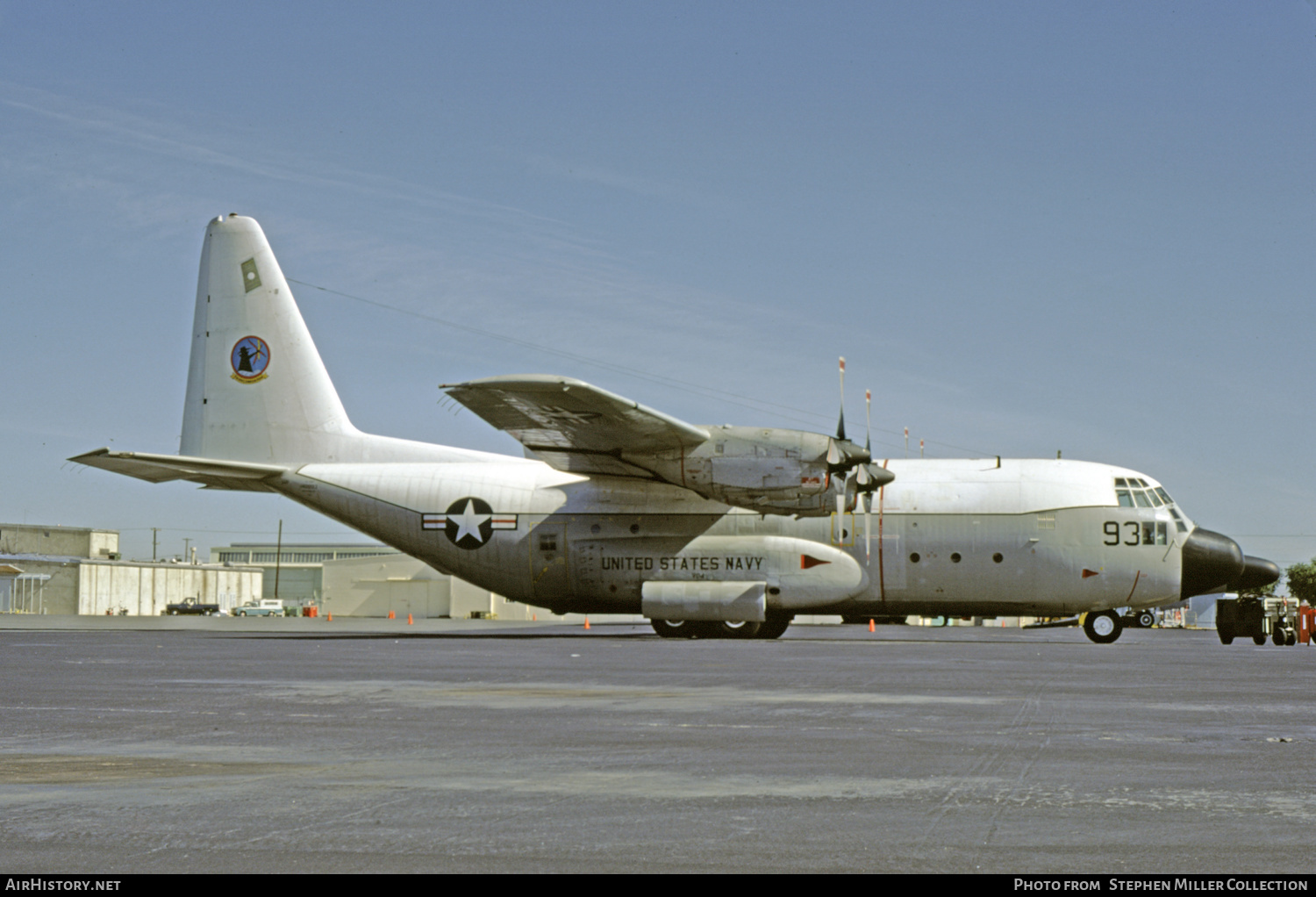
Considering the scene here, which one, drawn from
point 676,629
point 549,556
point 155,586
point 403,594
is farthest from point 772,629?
point 155,586

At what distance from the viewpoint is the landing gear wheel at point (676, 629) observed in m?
33.6

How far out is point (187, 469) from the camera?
1347 inches

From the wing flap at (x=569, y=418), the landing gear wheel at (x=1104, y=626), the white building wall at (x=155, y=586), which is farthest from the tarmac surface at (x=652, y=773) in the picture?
the white building wall at (x=155, y=586)

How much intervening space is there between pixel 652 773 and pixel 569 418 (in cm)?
2160

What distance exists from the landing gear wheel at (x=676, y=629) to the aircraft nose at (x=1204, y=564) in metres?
12.6

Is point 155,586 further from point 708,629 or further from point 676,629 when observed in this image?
point 708,629

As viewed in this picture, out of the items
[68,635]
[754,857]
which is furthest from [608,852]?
[68,635]

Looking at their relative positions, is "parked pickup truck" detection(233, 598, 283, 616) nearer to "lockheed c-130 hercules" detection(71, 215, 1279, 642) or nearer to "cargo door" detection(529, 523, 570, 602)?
"lockheed c-130 hercules" detection(71, 215, 1279, 642)

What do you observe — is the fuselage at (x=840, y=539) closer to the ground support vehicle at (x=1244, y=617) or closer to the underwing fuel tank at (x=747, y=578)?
the underwing fuel tank at (x=747, y=578)

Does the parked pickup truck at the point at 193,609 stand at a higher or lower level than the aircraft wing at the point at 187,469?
lower

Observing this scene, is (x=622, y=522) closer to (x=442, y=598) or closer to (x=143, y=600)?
(x=442, y=598)

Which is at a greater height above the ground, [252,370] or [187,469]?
[252,370]

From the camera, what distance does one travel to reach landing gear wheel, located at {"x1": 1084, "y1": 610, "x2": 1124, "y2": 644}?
32469 millimetres
